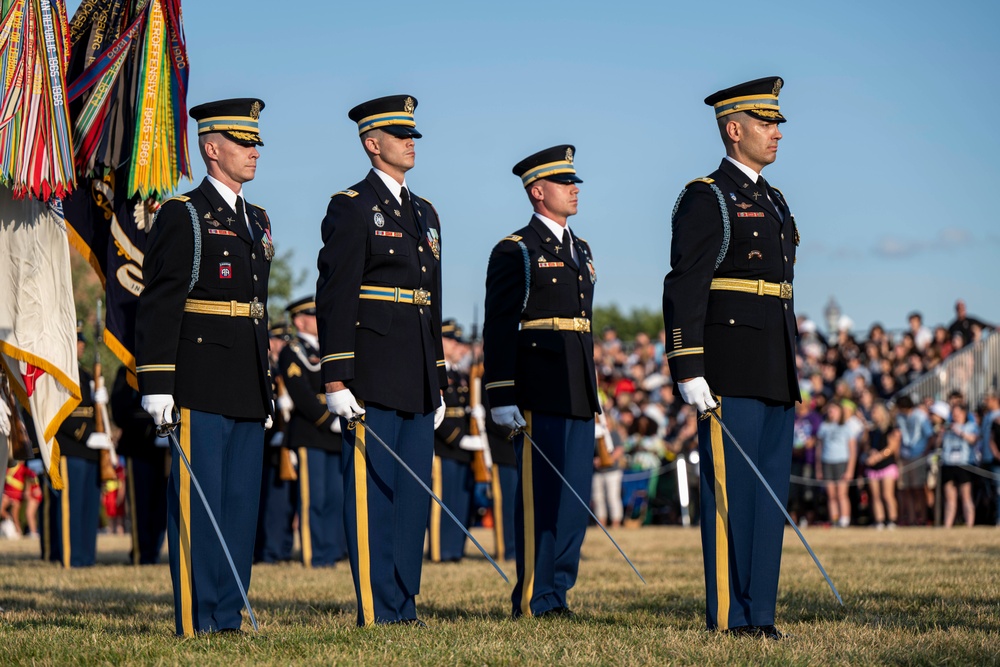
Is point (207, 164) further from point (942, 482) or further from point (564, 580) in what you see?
point (942, 482)

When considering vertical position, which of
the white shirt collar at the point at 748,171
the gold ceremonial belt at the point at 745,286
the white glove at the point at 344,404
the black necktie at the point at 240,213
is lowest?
the white glove at the point at 344,404

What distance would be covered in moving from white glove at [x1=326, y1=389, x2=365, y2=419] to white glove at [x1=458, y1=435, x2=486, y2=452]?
7.07 metres

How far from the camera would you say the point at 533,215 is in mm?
8062

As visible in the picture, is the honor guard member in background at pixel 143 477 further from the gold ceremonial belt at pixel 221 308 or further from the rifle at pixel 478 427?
the gold ceremonial belt at pixel 221 308

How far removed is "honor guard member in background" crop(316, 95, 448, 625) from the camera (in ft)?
21.6

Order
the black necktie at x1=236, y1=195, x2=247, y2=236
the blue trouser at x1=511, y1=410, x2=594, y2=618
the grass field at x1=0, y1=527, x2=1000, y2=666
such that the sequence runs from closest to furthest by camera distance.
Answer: the grass field at x1=0, y1=527, x2=1000, y2=666
the black necktie at x1=236, y1=195, x2=247, y2=236
the blue trouser at x1=511, y1=410, x2=594, y2=618

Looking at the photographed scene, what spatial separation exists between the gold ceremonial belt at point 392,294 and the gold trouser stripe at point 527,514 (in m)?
1.21

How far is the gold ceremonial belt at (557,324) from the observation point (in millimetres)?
7758

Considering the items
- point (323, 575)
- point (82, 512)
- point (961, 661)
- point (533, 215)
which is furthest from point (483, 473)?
point (961, 661)

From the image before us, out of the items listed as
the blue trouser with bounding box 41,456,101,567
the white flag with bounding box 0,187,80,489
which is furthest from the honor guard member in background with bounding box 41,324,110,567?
the white flag with bounding box 0,187,80,489

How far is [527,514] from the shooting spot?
7.62m

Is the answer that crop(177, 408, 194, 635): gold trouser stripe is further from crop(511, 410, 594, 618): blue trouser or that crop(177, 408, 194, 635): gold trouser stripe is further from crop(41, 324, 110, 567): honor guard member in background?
crop(41, 324, 110, 567): honor guard member in background

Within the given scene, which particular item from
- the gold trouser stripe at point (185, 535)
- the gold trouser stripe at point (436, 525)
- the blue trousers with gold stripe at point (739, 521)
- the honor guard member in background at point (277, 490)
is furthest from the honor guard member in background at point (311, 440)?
the blue trousers with gold stripe at point (739, 521)

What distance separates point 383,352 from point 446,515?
6.92 m
